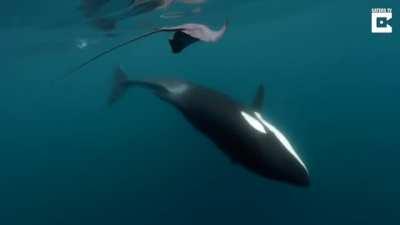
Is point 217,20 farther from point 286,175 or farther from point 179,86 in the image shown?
point 286,175

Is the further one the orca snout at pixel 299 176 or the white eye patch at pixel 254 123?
the white eye patch at pixel 254 123

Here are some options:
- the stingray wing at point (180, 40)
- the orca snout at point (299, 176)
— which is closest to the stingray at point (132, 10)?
the stingray wing at point (180, 40)

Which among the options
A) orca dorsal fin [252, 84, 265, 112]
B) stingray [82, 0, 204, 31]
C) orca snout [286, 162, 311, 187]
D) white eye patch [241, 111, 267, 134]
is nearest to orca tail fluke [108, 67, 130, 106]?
stingray [82, 0, 204, 31]

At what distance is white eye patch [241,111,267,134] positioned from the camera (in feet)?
18.9

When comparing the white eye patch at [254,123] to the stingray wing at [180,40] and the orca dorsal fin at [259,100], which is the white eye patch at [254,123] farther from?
the stingray wing at [180,40]

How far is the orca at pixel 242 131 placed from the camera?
17.9 ft

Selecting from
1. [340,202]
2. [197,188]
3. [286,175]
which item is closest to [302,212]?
[340,202]

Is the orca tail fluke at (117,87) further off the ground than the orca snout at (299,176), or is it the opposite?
the orca tail fluke at (117,87)

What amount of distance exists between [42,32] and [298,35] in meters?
37.5

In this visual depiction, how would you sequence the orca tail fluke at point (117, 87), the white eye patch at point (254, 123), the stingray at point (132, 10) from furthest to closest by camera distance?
the stingray at point (132, 10) < the orca tail fluke at point (117, 87) < the white eye patch at point (254, 123)

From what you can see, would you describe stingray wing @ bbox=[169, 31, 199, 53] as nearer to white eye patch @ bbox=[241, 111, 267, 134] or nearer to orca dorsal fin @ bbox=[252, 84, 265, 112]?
white eye patch @ bbox=[241, 111, 267, 134]

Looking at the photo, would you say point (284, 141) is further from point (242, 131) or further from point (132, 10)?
point (132, 10)

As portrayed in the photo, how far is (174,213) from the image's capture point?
21984 mm

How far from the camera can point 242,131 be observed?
229 inches
